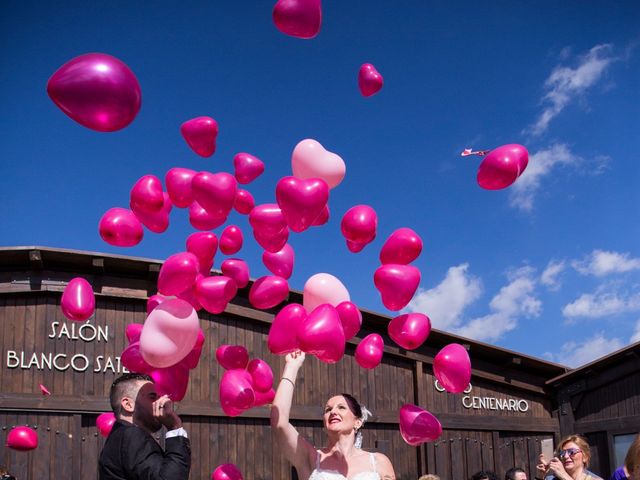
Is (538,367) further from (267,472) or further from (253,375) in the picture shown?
(253,375)

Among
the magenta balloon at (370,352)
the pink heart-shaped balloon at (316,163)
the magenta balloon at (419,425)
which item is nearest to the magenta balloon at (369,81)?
the pink heart-shaped balloon at (316,163)

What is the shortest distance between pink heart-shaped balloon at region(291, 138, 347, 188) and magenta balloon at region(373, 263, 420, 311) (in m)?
0.55

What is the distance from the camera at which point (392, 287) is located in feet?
13.2

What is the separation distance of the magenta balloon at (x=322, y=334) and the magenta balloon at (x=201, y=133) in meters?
1.19

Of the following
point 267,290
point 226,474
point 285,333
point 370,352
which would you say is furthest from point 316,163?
point 226,474

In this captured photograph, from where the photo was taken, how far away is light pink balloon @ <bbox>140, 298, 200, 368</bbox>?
11.4 ft

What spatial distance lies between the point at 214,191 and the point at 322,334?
875 mm

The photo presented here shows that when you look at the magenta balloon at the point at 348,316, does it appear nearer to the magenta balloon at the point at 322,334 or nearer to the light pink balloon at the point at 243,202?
the magenta balloon at the point at 322,334

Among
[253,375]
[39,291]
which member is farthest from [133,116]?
[39,291]

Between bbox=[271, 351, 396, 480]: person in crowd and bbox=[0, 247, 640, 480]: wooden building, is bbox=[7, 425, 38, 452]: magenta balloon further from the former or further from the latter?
bbox=[271, 351, 396, 480]: person in crowd

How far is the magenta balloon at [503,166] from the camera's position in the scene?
413 cm

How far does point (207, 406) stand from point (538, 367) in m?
4.71

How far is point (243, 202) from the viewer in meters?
4.23

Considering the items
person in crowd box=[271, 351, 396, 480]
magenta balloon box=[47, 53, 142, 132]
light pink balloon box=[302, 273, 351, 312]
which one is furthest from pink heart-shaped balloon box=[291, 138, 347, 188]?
magenta balloon box=[47, 53, 142, 132]
